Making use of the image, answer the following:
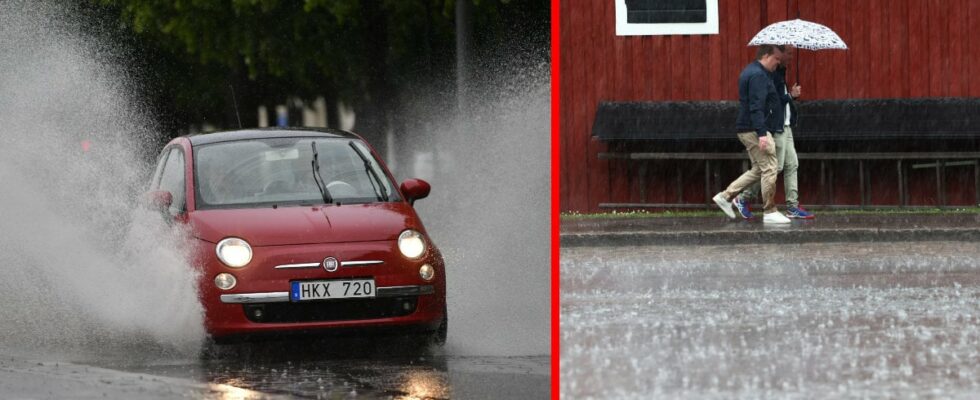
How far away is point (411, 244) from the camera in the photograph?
935 cm

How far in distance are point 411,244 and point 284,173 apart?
40.3 inches

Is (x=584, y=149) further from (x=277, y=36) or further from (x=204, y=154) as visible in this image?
(x=204, y=154)

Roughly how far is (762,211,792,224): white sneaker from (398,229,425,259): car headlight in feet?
20.8

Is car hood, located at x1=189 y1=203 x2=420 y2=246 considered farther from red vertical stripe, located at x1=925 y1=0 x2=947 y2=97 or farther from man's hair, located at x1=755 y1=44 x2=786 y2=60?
red vertical stripe, located at x1=925 y1=0 x2=947 y2=97

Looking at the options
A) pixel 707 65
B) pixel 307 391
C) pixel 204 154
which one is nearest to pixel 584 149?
pixel 707 65

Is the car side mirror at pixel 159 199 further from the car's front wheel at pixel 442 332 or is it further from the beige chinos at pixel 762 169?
the beige chinos at pixel 762 169

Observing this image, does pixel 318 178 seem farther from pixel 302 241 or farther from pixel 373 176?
pixel 302 241

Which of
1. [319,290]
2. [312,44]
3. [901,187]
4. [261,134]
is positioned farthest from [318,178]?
[312,44]

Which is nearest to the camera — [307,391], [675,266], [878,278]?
[307,391]

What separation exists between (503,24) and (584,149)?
2.84 m

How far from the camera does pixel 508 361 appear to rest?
29.4ft

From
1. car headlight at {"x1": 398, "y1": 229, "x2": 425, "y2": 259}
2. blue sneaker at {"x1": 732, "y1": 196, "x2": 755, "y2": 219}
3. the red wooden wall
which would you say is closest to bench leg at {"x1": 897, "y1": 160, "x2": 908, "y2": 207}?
the red wooden wall

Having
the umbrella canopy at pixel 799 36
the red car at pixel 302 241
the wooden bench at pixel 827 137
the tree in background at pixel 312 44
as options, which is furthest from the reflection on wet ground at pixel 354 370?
the tree in background at pixel 312 44

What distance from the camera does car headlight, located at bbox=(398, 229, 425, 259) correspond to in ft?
30.5
